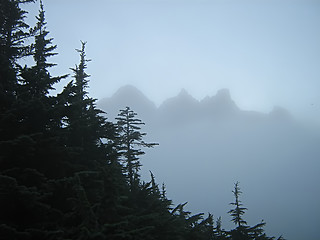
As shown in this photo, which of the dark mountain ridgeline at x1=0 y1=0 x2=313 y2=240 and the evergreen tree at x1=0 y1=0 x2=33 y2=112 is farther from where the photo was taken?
the evergreen tree at x1=0 y1=0 x2=33 y2=112

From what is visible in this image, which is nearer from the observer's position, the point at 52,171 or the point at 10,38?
the point at 52,171

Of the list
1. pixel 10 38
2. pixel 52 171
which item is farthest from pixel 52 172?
pixel 10 38

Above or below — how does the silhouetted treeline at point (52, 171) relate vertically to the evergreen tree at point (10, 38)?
A: below

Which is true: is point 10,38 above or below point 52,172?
above

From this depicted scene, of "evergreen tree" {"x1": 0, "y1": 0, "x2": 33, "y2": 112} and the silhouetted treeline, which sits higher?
"evergreen tree" {"x1": 0, "y1": 0, "x2": 33, "y2": 112}

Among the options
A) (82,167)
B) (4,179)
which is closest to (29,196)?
(4,179)

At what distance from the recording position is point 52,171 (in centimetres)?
884

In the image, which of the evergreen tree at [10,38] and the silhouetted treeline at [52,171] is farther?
the evergreen tree at [10,38]

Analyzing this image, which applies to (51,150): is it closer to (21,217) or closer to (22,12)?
(21,217)

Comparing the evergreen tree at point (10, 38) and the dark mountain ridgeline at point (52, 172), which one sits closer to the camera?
the dark mountain ridgeline at point (52, 172)

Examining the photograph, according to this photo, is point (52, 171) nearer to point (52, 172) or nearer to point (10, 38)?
point (52, 172)

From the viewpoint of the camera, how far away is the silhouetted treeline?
21.5ft

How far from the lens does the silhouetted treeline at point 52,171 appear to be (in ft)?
21.5

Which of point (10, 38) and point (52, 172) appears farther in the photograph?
point (10, 38)
